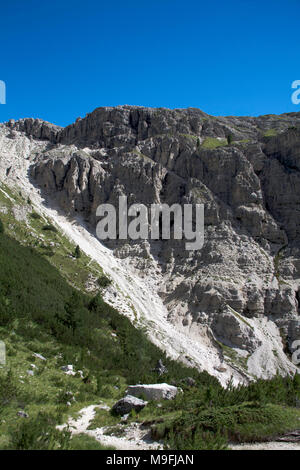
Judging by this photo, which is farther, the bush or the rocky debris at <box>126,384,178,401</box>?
the rocky debris at <box>126,384,178,401</box>

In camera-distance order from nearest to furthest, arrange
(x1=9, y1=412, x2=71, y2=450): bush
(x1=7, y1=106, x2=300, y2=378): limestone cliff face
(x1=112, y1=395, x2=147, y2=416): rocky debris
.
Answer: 1. (x1=9, y1=412, x2=71, y2=450): bush
2. (x1=112, y1=395, x2=147, y2=416): rocky debris
3. (x1=7, y1=106, x2=300, y2=378): limestone cliff face

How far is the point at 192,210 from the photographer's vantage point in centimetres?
5994

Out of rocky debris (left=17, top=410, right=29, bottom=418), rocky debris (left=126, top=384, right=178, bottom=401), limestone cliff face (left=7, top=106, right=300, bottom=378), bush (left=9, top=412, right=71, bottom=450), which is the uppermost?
limestone cliff face (left=7, top=106, right=300, bottom=378)

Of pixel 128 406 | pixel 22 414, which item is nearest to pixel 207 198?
pixel 128 406

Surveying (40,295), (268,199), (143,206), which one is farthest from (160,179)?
(40,295)

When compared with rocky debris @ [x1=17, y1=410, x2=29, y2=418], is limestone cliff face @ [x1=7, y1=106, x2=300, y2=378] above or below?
above

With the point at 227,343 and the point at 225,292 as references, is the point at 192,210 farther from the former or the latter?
the point at 227,343

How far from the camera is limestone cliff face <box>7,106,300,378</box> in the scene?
47.2m

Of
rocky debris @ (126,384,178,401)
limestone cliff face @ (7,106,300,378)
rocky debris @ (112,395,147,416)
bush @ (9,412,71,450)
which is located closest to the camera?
bush @ (9,412,71,450)

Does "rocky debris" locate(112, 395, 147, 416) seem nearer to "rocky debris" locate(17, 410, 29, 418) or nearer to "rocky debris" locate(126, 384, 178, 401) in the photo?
"rocky debris" locate(126, 384, 178, 401)

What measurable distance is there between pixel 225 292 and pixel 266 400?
124 ft

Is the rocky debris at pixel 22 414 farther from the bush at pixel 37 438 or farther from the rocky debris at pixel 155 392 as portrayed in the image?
the rocky debris at pixel 155 392

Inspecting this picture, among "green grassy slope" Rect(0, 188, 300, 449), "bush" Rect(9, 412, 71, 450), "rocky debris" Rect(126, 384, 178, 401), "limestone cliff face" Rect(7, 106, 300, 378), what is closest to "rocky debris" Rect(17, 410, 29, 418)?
"green grassy slope" Rect(0, 188, 300, 449)

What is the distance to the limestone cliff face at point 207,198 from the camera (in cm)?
4719
